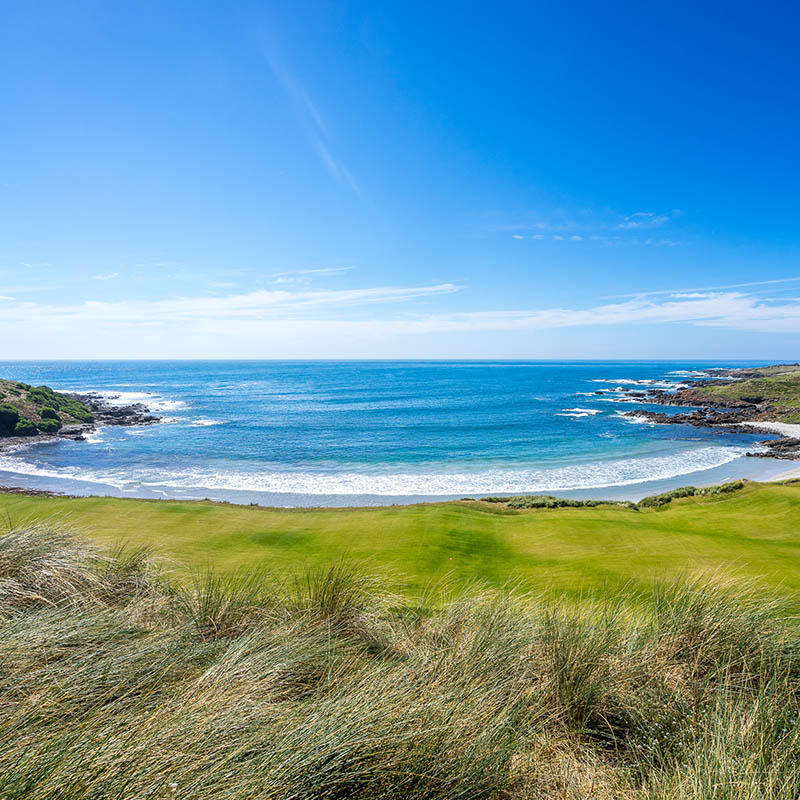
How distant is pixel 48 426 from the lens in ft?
135

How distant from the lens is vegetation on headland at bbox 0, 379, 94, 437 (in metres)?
39.0

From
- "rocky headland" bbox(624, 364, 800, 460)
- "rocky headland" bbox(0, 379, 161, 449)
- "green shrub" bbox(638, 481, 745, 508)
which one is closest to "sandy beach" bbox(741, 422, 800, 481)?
"rocky headland" bbox(624, 364, 800, 460)

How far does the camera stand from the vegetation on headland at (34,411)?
1534 inches

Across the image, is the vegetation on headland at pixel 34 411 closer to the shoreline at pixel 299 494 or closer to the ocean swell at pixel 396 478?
the ocean swell at pixel 396 478

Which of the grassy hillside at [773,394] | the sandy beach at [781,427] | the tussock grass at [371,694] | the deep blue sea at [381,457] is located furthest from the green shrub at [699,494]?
the grassy hillside at [773,394]

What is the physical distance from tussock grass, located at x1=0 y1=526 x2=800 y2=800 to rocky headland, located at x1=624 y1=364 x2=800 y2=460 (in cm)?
3825

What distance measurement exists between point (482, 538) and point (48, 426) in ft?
151

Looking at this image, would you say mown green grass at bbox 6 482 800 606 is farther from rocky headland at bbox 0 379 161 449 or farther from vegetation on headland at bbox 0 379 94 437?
vegetation on headland at bbox 0 379 94 437

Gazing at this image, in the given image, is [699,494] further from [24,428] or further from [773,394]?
[773,394]

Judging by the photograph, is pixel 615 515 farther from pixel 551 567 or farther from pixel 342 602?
pixel 342 602

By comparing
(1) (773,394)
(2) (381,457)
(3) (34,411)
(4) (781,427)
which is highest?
(1) (773,394)

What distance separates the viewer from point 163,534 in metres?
12.2

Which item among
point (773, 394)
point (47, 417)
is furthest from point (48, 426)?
point (773, 394)

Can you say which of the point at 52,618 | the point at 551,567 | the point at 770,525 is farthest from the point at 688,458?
the point at 52,618
